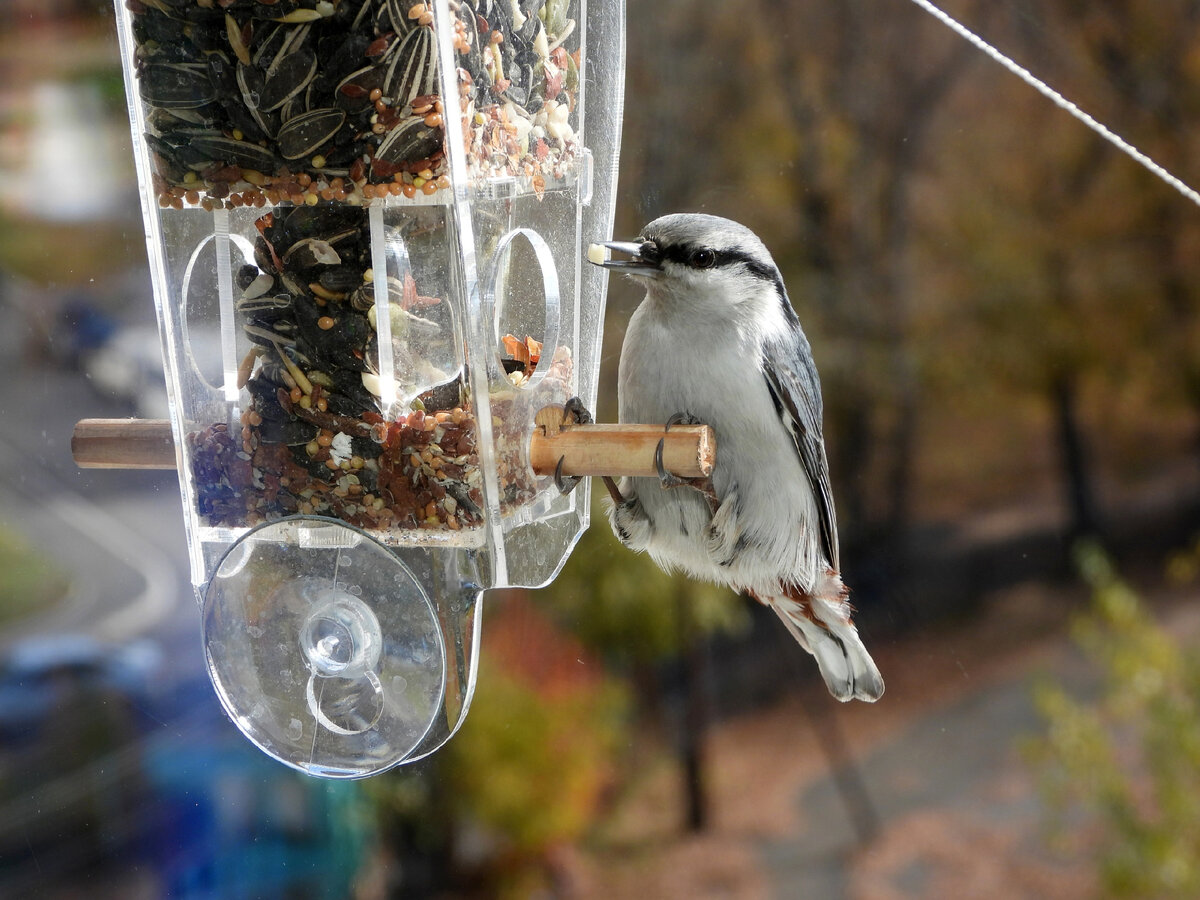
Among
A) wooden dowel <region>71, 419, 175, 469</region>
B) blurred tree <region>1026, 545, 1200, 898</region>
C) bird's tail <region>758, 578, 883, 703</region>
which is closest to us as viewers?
wooden dowel <region>71, 419, 175, 469</region>

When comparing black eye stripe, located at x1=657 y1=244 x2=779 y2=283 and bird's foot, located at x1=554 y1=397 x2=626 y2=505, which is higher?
black eye stripe, located at x1=657 y1=244 x2=779 y2=283

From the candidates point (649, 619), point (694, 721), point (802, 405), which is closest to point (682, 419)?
point (802, 405)

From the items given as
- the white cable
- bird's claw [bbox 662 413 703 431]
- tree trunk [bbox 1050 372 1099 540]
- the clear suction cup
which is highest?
the white cable

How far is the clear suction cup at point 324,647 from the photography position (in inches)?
39.3

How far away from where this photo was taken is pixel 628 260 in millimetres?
1236

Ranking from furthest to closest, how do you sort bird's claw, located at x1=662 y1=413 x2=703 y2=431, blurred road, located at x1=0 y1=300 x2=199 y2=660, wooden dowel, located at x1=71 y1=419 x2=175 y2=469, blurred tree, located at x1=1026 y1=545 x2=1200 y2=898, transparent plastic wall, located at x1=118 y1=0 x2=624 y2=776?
1. blurred tree, located at x1=1026 y1=545 x2=1200 y2=898
2. blurred road, located at x1=0 y1=300 x2=199 y2=660
3. bird's claw, located at x1=662 y1=413 x2=703 y2=431
4. wooden dowel, located at x1=71 y1=419 x2=175 y2=469
5. transparent plastic wall, located at x1=118 y1=0 x2=624 y2=776

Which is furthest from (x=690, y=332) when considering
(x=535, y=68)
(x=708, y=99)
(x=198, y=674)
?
(x=708, y=99)

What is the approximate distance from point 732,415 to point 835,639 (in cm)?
38

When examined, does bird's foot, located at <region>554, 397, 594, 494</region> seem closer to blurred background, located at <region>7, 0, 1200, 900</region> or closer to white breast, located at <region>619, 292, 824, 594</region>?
white breast, located at <region>619, 292, 824, 594</region>

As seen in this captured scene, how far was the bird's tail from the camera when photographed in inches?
54.4

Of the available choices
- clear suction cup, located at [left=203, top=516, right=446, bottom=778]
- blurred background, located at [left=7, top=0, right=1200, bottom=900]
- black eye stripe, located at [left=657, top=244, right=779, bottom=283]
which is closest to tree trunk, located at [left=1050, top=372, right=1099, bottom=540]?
blurred background, located at [left=7, top=0, right=1200, bottom=900]

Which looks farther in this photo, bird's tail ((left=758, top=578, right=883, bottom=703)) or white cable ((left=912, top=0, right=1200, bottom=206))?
bird's tail ((left=758, top=578, right=883, bottom=703))

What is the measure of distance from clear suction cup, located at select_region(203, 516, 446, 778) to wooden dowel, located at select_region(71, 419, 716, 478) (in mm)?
184

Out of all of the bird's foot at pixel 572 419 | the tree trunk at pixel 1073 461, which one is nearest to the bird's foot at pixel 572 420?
the bird's foot at pixel 572 419
